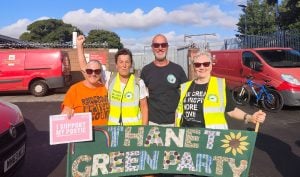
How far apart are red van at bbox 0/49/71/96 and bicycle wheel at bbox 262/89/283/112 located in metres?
8.38

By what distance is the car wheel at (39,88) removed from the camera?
16.3m

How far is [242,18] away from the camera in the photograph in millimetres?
43156

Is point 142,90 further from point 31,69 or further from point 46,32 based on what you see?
point 46,32

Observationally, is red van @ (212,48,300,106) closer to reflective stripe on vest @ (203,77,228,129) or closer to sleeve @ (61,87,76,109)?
reflective stripe on vest @ (203,77,228,129)

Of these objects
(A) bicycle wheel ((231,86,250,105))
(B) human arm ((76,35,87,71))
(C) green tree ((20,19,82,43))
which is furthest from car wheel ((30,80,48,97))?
(C) green tree ((20,19,82,43))

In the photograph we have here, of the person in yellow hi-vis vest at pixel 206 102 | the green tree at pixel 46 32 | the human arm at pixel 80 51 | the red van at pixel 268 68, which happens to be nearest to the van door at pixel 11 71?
the red van at pixel 268 68

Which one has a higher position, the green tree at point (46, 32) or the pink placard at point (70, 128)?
the green tree at point (46, 32)

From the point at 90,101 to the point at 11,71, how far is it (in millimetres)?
13171

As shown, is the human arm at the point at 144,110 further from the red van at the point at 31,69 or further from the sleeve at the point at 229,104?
the red van at the point at 31,69

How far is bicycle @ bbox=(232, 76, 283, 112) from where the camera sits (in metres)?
11.2

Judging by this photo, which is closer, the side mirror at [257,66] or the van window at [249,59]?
the side mirror at [257,66]

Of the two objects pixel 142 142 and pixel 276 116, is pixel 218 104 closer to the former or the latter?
pixel 142 142

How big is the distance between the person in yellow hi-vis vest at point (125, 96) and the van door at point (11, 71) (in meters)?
13.1

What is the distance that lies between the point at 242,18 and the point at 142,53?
21.4 metres
